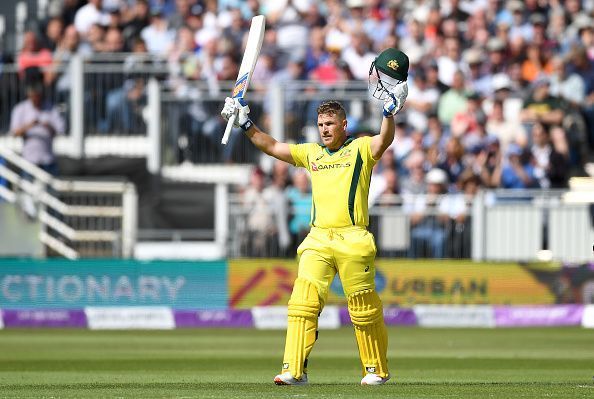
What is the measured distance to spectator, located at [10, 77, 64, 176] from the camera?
20.4 m

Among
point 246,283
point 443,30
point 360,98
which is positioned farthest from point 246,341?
point 443,30

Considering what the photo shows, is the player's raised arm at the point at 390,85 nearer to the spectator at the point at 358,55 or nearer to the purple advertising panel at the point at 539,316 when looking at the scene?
the purple advertising panel at the point at 539,316

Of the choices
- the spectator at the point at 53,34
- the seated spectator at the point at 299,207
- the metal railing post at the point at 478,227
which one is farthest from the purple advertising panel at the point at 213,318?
the spectator at the point at 53,34

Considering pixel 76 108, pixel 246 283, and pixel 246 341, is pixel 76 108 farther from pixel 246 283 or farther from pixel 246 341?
pixel 246 341

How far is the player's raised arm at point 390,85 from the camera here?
29.5ft

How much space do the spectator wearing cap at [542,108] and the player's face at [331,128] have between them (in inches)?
431

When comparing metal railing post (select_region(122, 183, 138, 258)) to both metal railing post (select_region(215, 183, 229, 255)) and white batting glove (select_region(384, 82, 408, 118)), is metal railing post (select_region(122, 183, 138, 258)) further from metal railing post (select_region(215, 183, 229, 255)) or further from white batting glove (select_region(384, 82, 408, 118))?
white batting glove (select_region(384, 82, 408, 118))

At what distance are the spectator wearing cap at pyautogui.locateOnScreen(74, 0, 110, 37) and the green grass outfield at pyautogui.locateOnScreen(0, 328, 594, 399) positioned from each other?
20.0 feet

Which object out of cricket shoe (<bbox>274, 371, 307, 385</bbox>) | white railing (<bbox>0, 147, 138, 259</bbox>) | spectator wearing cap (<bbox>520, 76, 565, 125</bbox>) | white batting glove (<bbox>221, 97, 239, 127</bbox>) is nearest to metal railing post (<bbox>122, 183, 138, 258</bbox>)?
white railing (<bbox>0, 147, 138, 259</bbox>)

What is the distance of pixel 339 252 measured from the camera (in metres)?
9.23

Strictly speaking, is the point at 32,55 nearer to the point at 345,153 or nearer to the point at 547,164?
the point at 547,164

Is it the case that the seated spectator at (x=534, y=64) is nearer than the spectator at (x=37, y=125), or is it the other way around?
the spectator at (x=37, y=125)

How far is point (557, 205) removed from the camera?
19062mm

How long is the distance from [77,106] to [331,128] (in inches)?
487
